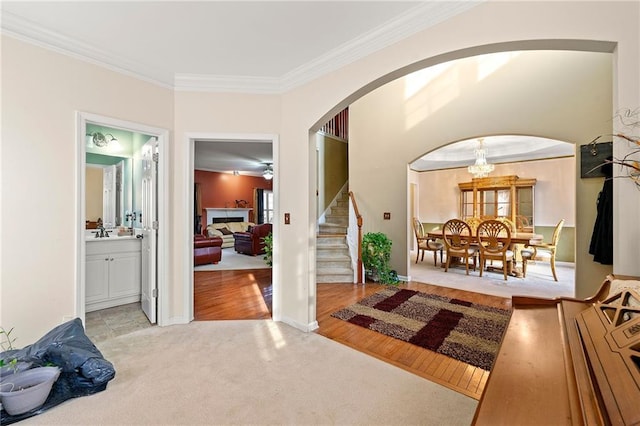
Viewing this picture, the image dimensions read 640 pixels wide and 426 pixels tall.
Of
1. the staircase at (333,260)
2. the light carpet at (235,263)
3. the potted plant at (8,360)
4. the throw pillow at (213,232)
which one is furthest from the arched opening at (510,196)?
the throw pillow at (213,232)

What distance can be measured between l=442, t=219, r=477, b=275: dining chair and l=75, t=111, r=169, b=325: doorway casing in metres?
4.66

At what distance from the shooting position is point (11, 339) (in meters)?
2.11

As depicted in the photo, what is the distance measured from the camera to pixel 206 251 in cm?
600

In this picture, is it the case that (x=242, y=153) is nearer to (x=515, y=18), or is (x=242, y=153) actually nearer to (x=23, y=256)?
(x=23, y=256)

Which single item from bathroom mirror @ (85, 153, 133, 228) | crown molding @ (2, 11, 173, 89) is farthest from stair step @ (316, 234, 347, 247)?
crown molding @ (2, 11, 173, 89)

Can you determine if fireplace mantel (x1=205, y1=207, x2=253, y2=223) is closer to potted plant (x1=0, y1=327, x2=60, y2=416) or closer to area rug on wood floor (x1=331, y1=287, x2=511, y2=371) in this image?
area rug on wood floor (x1=331, y1=287, x2=511, y2=371)

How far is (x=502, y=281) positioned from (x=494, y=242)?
0.67 metres

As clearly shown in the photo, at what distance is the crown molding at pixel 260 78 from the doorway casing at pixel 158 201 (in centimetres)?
51

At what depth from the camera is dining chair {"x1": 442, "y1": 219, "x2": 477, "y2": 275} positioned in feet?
17.0

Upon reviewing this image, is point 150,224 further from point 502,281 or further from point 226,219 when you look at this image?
point 226,219

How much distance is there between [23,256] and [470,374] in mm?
3589

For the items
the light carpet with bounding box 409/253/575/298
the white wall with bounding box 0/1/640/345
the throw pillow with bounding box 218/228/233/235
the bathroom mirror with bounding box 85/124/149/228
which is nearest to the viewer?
the white wall with bounding box 0/1/640/345

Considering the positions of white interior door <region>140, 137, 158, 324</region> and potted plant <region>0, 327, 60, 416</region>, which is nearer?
potted plant <region>0, 327, 60, 416</region>

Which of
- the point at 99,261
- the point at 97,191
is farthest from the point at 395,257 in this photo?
the point at 97,191
